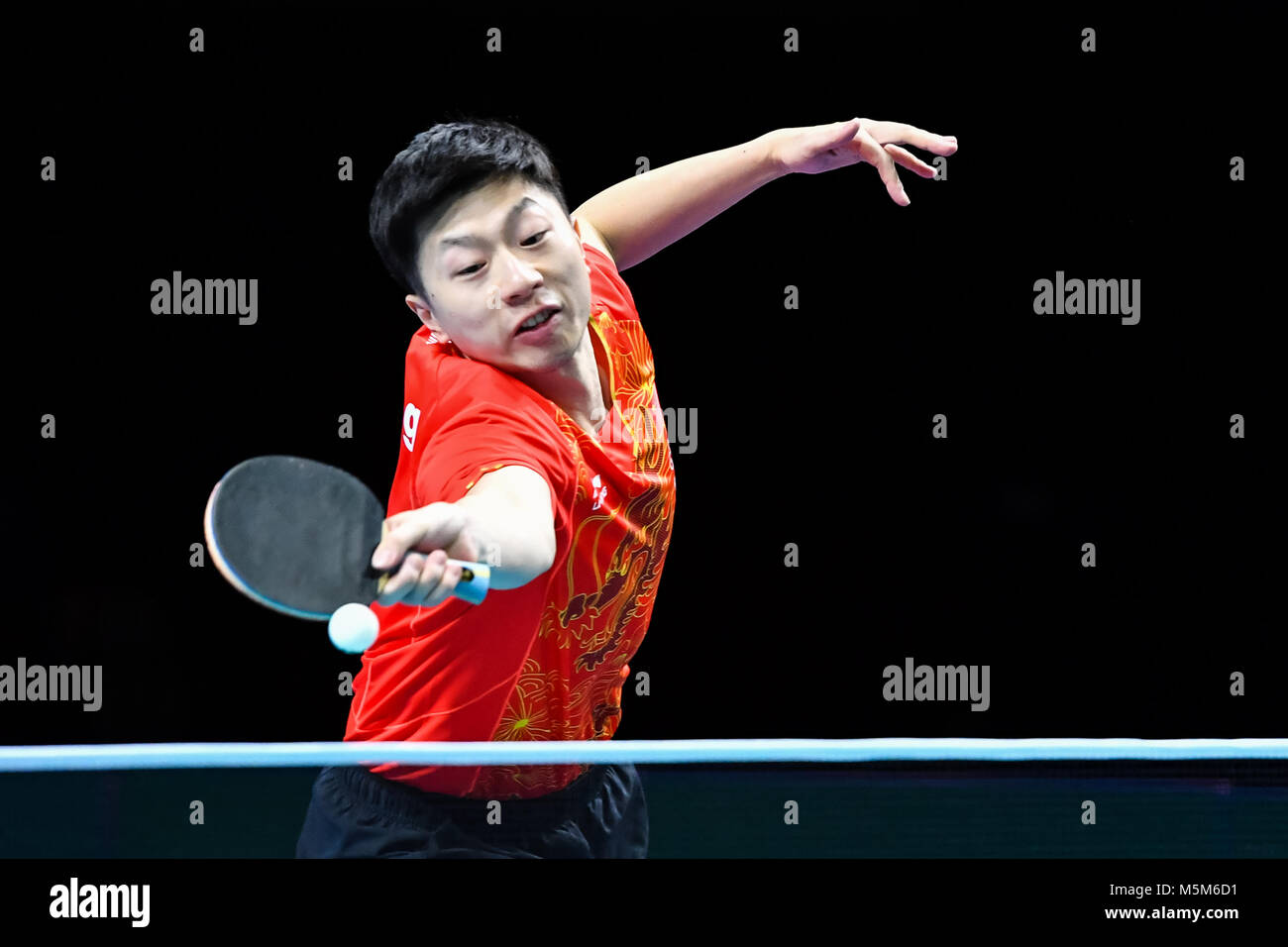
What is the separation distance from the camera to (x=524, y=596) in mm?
2061

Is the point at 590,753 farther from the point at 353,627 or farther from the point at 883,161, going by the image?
the point at 883,161

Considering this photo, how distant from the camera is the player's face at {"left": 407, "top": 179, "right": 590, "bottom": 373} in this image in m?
2.11

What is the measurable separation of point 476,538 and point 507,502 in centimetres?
13

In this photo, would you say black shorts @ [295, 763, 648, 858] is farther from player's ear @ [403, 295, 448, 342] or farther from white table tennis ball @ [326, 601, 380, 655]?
player's ear @ [403, 295, 448, 342]

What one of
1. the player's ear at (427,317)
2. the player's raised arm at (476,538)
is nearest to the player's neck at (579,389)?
the player's ear at (427,317)

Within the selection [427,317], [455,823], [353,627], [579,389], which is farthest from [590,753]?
[427,317]

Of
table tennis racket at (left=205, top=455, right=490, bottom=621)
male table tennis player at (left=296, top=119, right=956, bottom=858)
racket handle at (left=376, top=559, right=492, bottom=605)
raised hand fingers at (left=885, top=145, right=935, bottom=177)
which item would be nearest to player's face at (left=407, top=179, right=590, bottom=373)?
male table tennis player at (left=296, top=119, right=956, bottom=858)

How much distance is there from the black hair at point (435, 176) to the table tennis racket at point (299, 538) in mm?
477

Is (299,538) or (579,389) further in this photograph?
(579,389)

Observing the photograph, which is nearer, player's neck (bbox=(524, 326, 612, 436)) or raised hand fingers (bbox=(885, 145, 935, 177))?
player's neck (bbox=(524, 326, 612, 436))

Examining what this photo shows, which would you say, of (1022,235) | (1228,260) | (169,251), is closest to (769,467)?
(1022,235)

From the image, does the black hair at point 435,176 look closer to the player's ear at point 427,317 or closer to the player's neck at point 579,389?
the player's ear at point 427,317

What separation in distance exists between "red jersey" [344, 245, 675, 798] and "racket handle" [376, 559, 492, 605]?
226 millimetres

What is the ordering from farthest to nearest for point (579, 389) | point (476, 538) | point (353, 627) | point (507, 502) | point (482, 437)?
point (579, 389), point (482, 437), point (507, 502), point (476, 538), point (353, 627)
